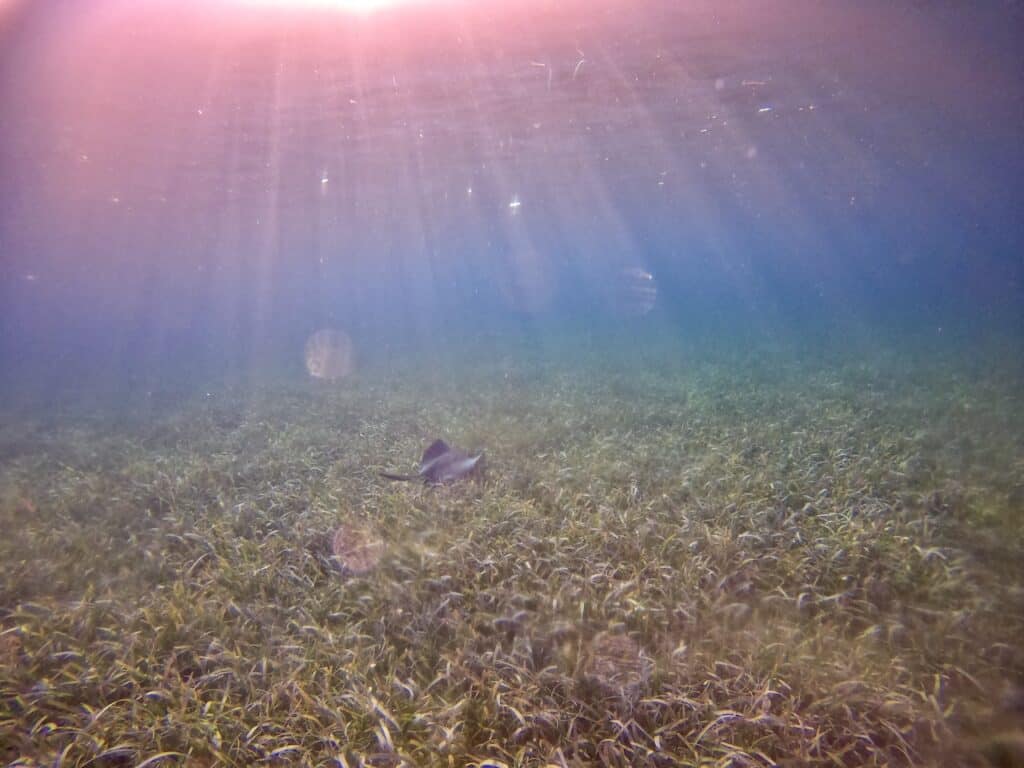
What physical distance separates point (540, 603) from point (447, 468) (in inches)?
136

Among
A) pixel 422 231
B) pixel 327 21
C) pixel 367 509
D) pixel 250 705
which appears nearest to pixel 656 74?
pixel 327 21

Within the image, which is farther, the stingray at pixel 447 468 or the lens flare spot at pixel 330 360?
the lens flare spot at pixel 330 360

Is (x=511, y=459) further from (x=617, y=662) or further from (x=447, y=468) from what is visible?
(x=617, y=662)

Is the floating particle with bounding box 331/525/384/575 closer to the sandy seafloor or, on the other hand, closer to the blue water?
the sandy seafloor

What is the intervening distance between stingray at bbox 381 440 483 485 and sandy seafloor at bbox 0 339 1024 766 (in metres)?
0.34

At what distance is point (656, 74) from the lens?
15258 millimetres

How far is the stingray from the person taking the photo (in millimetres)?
7457

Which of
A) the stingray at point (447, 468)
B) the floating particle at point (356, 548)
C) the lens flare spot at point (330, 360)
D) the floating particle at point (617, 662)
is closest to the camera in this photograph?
the floating particle at point (617, 662)

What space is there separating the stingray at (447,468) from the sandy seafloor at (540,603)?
1.11 ft

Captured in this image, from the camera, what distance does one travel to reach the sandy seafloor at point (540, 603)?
324 cm

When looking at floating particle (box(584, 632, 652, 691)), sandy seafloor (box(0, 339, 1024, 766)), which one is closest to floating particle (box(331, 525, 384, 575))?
sandy seafloor (box(0, 339, 1024, 766))

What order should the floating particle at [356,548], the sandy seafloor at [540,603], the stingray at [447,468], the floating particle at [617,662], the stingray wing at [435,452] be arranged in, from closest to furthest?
the sandy seafloor at [540,603] < the floating particle at [617,662] < the floating particle at [356,548] < the stingray at [447,468] < the stingray wing at [435,452]

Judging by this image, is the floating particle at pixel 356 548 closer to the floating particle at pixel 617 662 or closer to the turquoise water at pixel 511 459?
the turquoise water at pixel 511 459

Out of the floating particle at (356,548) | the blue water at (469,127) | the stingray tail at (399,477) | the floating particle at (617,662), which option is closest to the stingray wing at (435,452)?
the stingray tail at (399,477)
